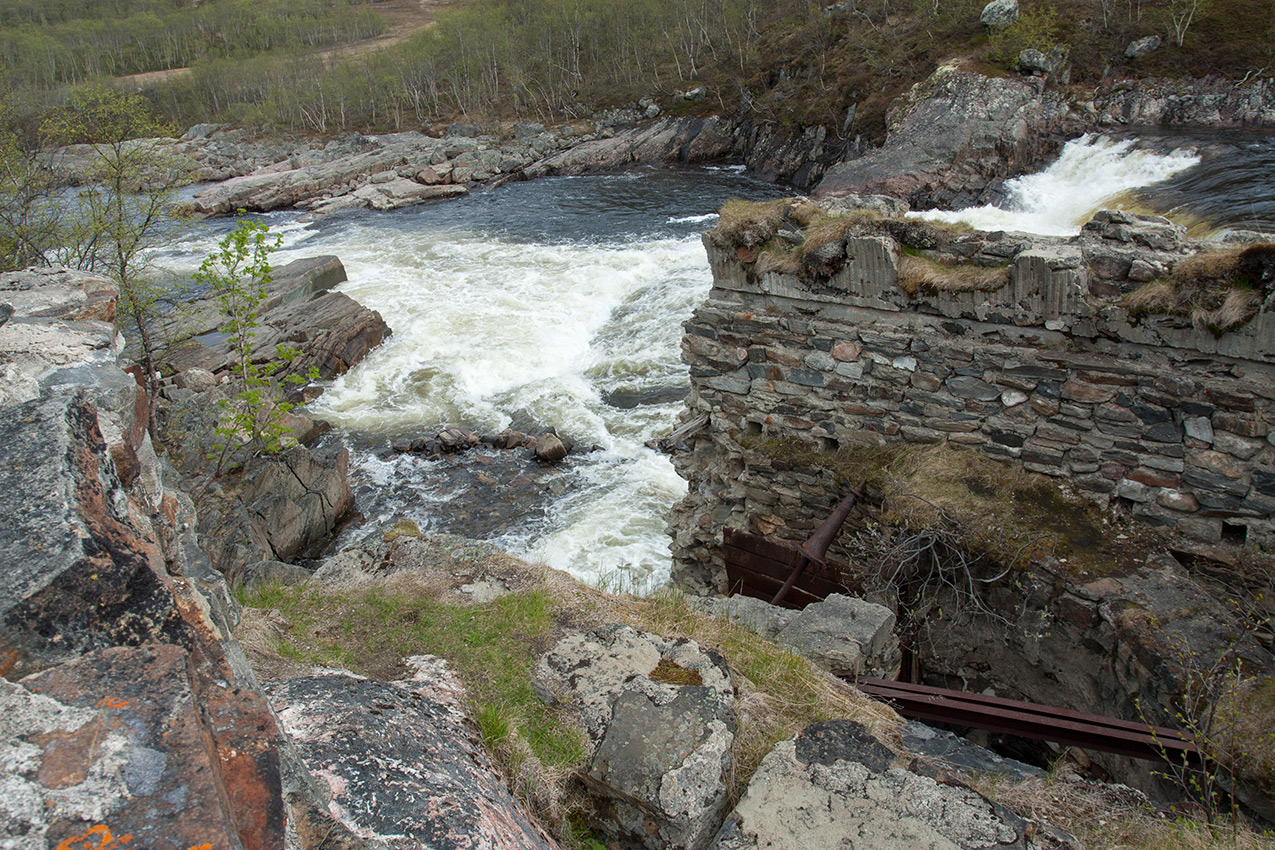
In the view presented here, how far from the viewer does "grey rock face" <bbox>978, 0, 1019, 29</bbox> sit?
3014cm

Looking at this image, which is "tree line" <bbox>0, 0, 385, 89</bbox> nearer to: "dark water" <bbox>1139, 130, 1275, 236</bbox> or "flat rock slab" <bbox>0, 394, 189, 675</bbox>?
"dark water" <bbox>1139, 130, 1275, 236</bbox>

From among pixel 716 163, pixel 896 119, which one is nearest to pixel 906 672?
pixel 896 119

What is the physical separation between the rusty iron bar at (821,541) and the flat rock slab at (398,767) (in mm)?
3680

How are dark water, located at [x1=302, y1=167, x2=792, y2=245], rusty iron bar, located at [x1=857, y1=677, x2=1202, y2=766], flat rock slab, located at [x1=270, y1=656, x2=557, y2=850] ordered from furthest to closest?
dark water, located at [x1=302, y1=167, x2=792, y2=245] < rusty iron bar, located at [x1=857, y1=677, x2=1202, y2=766] < flat rock slab, located at [x1=270, y1=656, x2=557, y2=850]

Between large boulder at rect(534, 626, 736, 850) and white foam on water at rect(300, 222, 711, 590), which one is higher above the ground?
large boulder at rect(534, 626, 736, 850)

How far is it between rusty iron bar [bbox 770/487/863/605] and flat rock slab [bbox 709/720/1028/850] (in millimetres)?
3006

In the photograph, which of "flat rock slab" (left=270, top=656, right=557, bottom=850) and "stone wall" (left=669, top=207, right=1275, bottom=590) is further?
"stone wall" (left=669, top=207, right=1275, bottom=590)

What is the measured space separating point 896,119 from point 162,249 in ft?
102

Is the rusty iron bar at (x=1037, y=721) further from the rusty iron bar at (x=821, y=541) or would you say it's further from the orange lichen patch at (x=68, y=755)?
the orange lichen patch at (x=68, y=755)

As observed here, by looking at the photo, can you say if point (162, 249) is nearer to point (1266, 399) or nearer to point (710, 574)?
point (710, 574)

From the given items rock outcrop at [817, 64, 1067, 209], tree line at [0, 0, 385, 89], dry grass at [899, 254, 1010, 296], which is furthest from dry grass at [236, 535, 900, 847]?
tree line at [0, 0, 385, 89]

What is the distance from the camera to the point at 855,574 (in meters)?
6.51

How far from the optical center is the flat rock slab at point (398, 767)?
238cm

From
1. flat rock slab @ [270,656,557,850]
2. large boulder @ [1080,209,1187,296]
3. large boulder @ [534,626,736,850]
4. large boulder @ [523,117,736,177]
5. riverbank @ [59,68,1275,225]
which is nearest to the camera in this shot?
flat rock slab @ [270,656,557,850]
